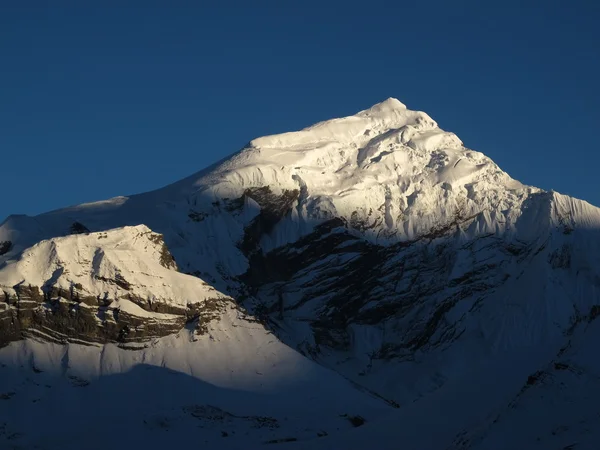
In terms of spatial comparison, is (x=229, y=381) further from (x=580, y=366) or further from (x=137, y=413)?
(x=580, y=366)

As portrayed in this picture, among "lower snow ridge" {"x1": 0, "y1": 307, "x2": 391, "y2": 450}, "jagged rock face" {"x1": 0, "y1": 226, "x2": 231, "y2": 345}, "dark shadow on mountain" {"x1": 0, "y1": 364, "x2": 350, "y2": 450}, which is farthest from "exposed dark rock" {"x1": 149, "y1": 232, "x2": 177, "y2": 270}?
"dark shadow on mountain" {"x1": 0, "y1": 364, "x2": 350, "y2": 450}

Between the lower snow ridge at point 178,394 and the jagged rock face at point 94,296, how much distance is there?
1.86 m

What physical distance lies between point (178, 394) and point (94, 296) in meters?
17.3

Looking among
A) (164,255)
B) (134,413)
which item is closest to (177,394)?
(134,413)

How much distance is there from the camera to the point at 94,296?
177 metres

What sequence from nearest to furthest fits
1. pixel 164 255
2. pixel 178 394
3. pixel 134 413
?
pixel 134 413, pixel 178 394, pixel 164 255

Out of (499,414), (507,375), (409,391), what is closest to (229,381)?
(409,391)

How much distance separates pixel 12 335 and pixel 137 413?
19652 mm

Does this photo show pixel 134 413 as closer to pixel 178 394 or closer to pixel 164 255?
pixel 178 394

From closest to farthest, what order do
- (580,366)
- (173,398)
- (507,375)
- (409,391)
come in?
1. (580,366)
2. (507,375)
3. (173,398)
4. (409,391)

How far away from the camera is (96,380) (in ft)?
554

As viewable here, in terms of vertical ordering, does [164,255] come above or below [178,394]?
above

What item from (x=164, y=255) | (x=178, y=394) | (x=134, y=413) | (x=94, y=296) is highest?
(x=164, y=255)

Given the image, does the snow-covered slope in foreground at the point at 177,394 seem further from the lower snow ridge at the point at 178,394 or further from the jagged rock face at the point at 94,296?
the jagged rock face at the point at 94,296
